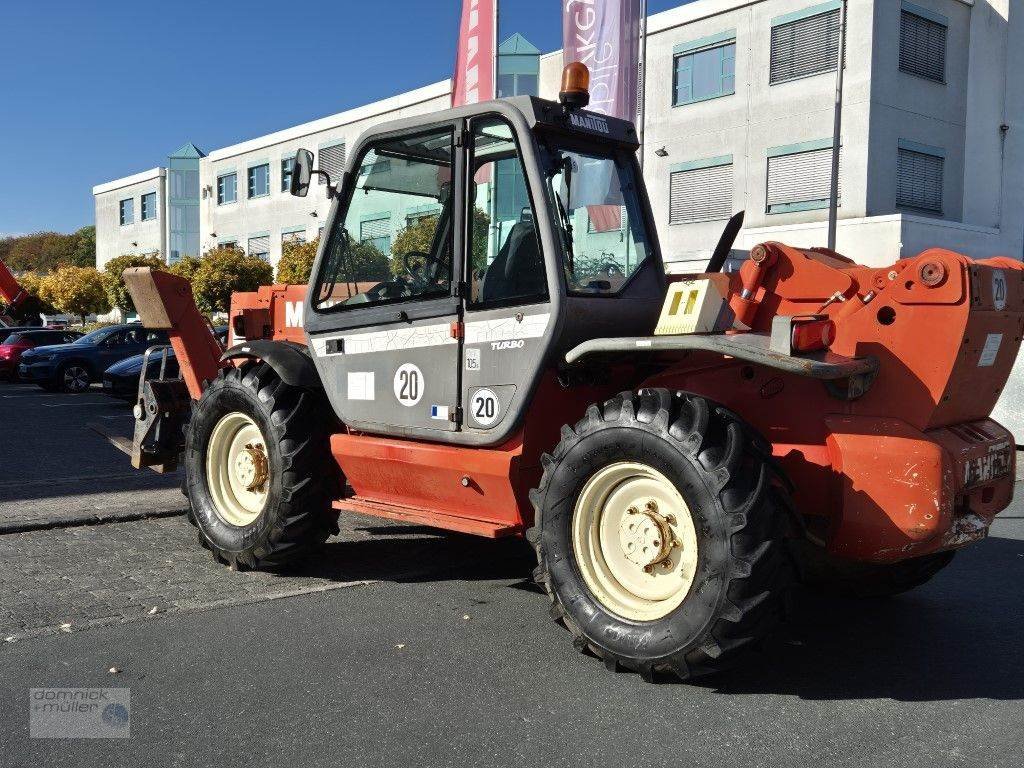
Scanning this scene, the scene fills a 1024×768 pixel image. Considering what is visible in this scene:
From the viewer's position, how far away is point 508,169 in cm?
520

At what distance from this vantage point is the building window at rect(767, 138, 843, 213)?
85.3 feet

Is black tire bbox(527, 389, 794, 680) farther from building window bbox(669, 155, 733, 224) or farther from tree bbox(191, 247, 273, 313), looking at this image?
tree bbox(191, 247, 273, 313)

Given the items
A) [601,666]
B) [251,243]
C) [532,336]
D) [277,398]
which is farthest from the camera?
[251,243]

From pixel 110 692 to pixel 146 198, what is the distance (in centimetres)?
5871

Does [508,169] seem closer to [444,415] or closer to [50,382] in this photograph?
[444,415]

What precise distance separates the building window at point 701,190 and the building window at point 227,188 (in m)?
25.0

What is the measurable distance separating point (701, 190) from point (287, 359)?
2415 centimetres

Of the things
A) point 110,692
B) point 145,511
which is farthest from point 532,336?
point 145,511

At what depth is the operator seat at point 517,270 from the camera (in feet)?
16.5

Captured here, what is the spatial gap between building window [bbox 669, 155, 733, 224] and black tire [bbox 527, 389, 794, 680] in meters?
24.3

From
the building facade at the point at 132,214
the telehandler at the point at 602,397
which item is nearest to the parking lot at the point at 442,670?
the telehandler at the point at 602,397

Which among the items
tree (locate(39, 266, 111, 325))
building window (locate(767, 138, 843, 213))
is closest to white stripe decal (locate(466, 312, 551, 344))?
building window (locate(767, 138, 843, 213))

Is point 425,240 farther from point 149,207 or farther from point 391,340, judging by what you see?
point 149,207

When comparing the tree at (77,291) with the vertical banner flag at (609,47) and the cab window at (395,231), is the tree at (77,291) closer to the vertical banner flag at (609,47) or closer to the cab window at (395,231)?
the vertical banner flag at (609,47)
